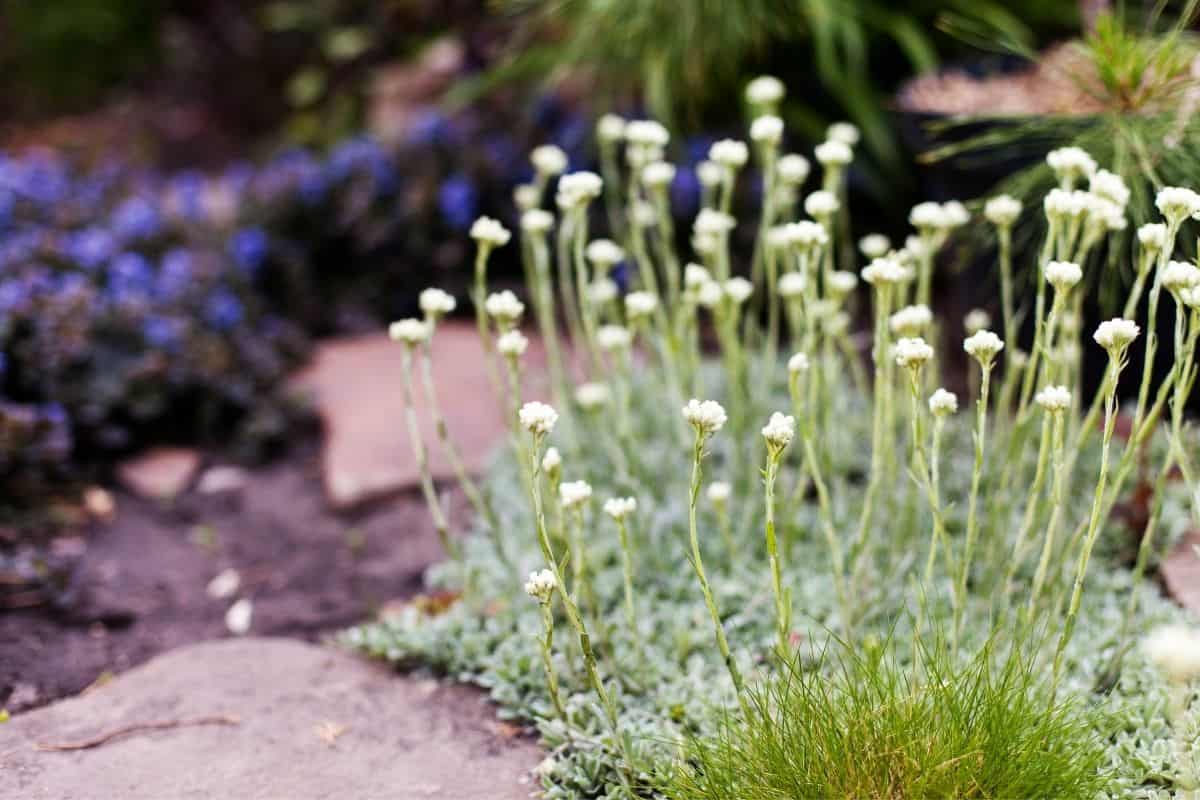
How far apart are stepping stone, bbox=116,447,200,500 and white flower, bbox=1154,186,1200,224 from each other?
2594 mm

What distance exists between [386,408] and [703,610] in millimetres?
1538

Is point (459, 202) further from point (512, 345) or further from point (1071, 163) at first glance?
point (1071, 163)

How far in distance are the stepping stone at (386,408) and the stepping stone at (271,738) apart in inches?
35.1

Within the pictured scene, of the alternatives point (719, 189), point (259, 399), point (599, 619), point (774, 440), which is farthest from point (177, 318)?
point (774, 440)

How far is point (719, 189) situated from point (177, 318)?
1783 millimetres

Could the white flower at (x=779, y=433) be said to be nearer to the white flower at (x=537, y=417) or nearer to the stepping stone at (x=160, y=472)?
the white flower at (x=537, y=417)

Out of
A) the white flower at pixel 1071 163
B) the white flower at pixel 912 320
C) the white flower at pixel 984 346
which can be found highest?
the white flower at pixel 1071 163

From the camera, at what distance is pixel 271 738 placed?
189cm

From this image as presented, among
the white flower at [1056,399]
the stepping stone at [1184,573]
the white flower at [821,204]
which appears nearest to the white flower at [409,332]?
the white flower at [821,204]

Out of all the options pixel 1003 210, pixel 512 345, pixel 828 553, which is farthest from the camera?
pixel 828 553

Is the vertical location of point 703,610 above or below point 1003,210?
below

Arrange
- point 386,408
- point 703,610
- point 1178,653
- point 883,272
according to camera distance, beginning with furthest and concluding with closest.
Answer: point 386,408, point 703,610, point 883,272, point 1178,653

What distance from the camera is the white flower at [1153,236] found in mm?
1655

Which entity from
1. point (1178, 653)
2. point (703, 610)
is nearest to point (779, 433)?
point (1178, 653)
